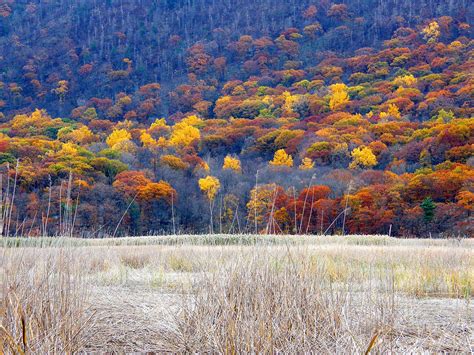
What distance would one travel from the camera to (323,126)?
5572 centimetres

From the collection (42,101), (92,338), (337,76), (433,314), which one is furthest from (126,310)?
(42,101)

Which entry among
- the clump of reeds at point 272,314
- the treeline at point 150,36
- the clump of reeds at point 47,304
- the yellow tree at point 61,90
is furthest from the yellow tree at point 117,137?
the clump of reeds at point 272,314

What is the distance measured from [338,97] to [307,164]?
22387 mm

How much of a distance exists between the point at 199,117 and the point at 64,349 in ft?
223

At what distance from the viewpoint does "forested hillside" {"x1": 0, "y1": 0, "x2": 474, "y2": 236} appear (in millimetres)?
30812

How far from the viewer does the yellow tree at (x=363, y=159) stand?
41675 mm

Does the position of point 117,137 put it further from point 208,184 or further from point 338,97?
point 338,97

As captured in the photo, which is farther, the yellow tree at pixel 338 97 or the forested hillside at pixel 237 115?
the yellow tree at pixel 338 97

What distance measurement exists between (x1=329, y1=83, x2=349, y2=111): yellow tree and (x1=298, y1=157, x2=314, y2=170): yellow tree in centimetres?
1885

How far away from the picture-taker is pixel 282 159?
47.3 meters

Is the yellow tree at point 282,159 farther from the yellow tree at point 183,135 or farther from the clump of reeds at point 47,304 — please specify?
the clump of reeds at point 47,304

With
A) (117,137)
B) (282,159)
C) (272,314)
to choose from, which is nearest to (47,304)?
(272,314)

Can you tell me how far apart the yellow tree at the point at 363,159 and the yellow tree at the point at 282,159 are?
5.91m

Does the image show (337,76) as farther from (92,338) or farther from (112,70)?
(92,338)
